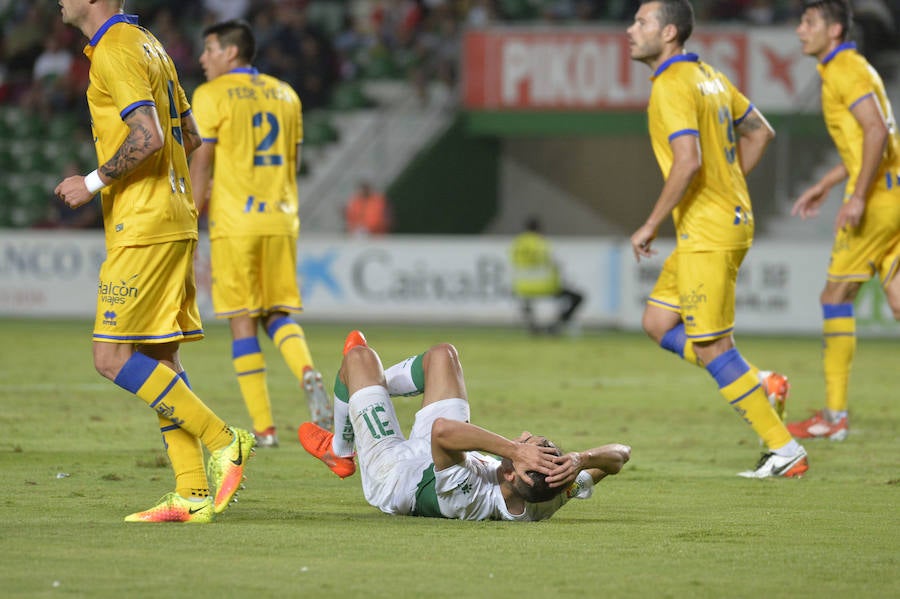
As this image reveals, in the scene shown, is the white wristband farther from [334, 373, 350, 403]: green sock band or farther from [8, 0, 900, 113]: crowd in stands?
[8, 0, 900, 113]: crowd in stands

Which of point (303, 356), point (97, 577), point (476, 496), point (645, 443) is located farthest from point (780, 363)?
point (97, 577)

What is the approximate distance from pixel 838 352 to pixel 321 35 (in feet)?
53.7

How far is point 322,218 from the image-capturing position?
77.3ft

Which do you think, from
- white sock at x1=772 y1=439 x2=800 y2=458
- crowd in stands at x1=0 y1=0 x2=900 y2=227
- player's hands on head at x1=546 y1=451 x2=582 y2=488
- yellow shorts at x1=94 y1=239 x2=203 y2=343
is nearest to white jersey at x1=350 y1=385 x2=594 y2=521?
player's hands on head at x1=546 y1=451 x2=582 y2=488

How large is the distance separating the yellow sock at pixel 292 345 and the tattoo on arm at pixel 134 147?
3.07 meters

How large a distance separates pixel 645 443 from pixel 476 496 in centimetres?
322

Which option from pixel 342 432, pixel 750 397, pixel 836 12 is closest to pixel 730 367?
pixel 750 397

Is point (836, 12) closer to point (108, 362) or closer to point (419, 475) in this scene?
point (419, 475)

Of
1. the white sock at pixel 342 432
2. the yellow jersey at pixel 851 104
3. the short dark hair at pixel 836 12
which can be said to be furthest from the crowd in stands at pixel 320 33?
the white sock at pixel 342 432

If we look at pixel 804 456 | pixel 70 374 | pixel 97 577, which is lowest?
pixel 70 374

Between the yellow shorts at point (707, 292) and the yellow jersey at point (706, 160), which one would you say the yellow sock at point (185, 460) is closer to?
the yellow shorts at point (707, 292)

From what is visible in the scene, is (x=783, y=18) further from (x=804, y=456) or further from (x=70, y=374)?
(x=804, y=456)

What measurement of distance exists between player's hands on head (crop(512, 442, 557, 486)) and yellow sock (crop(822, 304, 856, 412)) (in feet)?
13.7

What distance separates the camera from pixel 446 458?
5.84m
